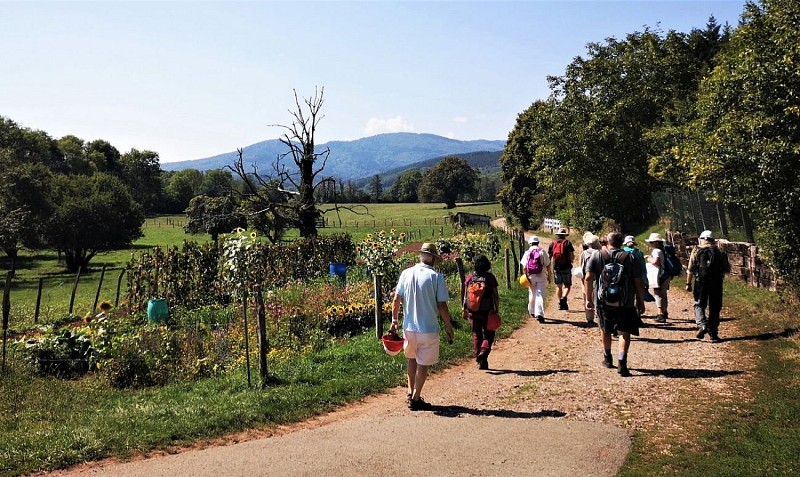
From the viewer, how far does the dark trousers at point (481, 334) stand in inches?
364

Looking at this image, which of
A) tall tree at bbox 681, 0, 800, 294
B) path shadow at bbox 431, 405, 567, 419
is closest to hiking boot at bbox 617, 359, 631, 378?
path shadow at bbox 431, 405, 567, 419

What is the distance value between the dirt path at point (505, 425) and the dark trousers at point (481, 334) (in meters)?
0.36

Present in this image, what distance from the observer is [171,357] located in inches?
423

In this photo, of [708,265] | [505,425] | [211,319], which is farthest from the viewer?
[211,319]

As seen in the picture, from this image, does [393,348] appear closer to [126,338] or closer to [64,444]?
[64,444]

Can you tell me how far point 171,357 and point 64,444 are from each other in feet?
14.2

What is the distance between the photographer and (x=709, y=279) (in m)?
10.4

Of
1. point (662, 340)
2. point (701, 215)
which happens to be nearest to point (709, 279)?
point (662, 340)

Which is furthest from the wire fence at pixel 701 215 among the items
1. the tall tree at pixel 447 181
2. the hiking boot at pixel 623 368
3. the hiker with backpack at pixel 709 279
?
the tall tree at pixel 447 181

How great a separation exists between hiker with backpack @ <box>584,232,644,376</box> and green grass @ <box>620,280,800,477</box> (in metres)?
1.57

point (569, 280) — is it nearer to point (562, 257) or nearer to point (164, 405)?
point (562, 257)

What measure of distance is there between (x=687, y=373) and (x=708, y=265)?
98.4 inches

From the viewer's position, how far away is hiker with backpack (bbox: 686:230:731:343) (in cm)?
1029

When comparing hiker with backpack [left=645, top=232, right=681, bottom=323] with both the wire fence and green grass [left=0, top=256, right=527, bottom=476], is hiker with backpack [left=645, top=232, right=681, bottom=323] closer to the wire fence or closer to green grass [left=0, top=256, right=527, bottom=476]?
green grass [left=0, top=256, right=527, bottom=476]
